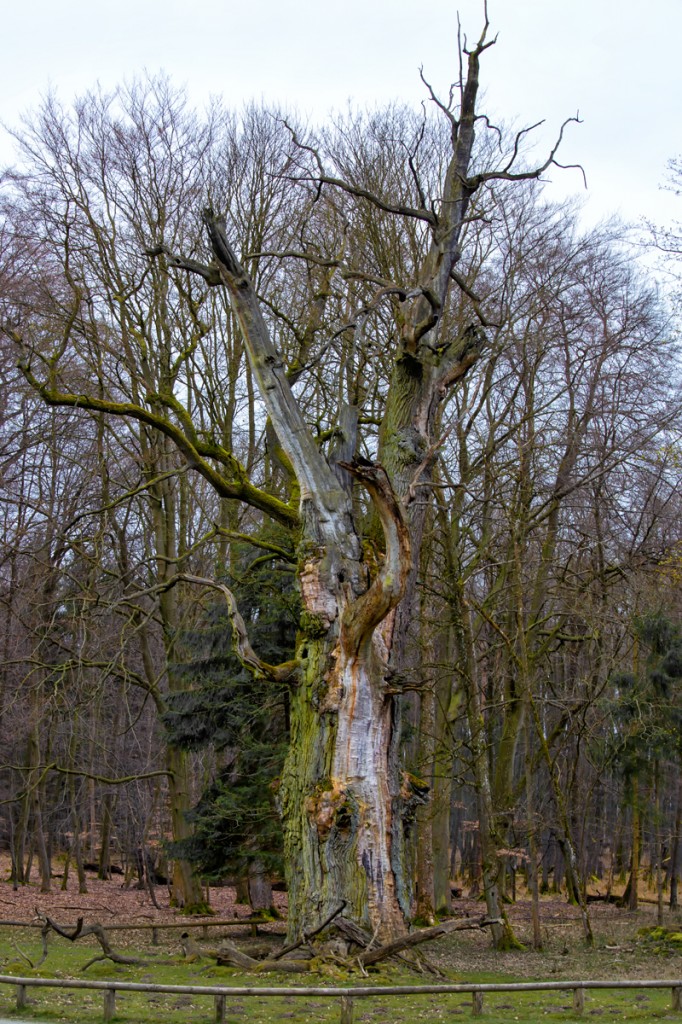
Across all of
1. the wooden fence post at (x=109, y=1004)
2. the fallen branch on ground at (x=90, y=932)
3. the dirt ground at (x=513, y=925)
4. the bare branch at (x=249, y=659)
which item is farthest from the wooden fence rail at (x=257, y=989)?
the bare branch at (x=249, y=659)

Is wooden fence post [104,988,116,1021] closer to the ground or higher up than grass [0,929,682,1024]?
higher up

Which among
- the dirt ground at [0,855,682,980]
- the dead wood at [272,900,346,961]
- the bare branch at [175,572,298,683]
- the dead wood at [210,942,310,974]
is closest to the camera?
the dead wood at [210,942,310,974]

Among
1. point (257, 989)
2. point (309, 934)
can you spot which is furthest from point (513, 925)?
point (257, 989)

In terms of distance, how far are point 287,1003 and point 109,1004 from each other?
184 cm

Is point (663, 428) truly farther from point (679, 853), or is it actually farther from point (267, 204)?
point (679, 853)

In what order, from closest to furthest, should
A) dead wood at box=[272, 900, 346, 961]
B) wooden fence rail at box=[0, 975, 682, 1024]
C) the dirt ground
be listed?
wooden fence rail at box=[0, 975, 682, 1024]
dead wood at box=[272, 900, 346, 961]
the dirt ground

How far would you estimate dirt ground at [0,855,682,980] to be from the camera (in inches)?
556

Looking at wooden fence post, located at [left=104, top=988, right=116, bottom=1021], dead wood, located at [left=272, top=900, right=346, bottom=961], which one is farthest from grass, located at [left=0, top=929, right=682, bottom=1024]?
dead wood, located at [left=272, top=900, right=346, bottom=961]

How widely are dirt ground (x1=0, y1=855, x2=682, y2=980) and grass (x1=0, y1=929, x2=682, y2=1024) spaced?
1.75 m

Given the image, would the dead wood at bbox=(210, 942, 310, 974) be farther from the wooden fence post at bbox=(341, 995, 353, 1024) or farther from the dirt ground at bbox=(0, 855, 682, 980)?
the dirt ground at bbox=(0, 855, 682, 980)

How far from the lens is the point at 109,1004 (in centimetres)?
865

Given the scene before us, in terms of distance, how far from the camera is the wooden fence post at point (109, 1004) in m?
8.61

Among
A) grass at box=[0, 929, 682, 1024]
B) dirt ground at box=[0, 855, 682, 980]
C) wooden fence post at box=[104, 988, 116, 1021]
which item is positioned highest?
wooden fence post at box=[104, 988, 116, 1021]

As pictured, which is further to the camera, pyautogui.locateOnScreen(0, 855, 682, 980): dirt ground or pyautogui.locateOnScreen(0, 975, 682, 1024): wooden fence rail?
pyautogui.locateOnScreen(0, 855, 682, 980): dirt ground
